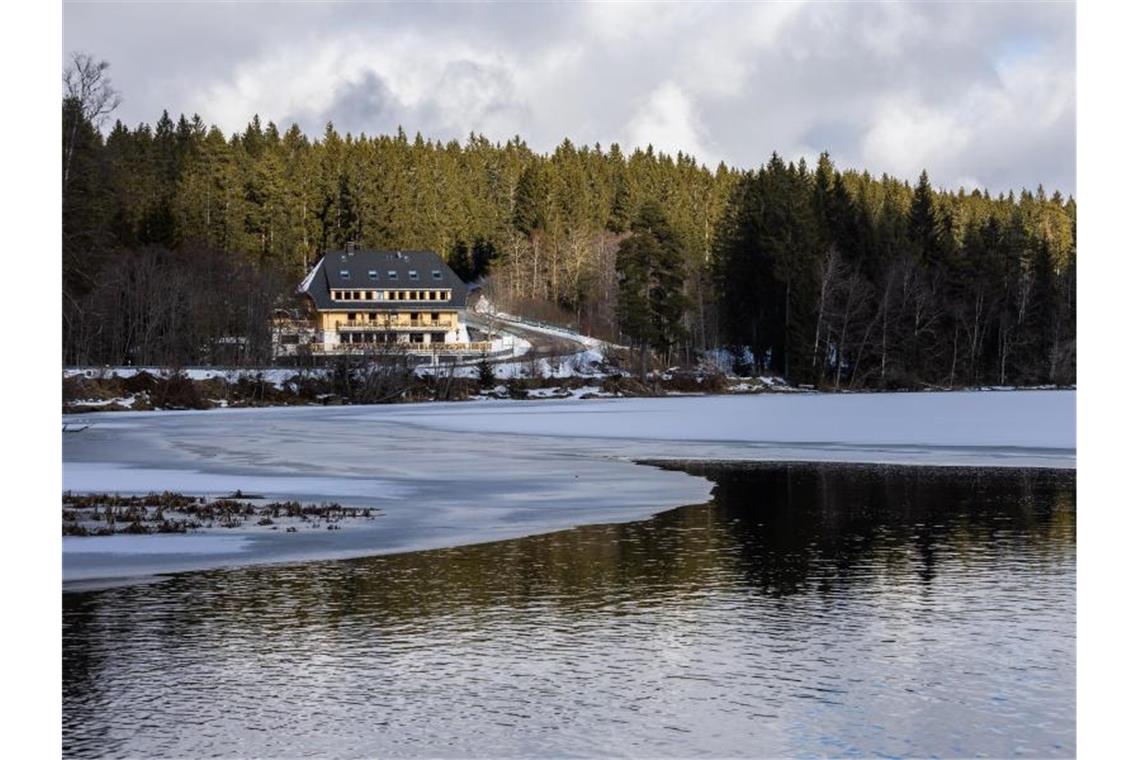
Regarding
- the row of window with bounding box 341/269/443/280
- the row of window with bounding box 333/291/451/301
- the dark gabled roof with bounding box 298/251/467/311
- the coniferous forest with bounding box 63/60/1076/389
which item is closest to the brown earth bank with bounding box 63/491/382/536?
the coniferous forest with bounding box 63/60/1076/389

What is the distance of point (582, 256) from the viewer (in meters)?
131

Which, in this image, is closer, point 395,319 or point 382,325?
point 382,325

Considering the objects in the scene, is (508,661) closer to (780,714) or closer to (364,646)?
(364,646)

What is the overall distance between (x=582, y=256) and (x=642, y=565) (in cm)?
11650

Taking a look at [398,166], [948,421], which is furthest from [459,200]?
[948,421]

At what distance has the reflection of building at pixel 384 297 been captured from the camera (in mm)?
110938

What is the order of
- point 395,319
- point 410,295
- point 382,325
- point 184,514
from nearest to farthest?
point 184,514 → point 382,325 → point 395,319 → point 410,295

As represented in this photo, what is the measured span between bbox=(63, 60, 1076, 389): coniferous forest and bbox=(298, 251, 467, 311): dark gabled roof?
5.17 meters

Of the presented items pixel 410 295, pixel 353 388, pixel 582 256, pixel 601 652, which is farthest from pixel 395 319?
pixel 601 652

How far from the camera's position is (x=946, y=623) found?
1269 cm

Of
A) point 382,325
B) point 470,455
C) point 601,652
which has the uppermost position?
point 382,325

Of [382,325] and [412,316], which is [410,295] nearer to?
[412,316]

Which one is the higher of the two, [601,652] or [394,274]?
[394,274]
